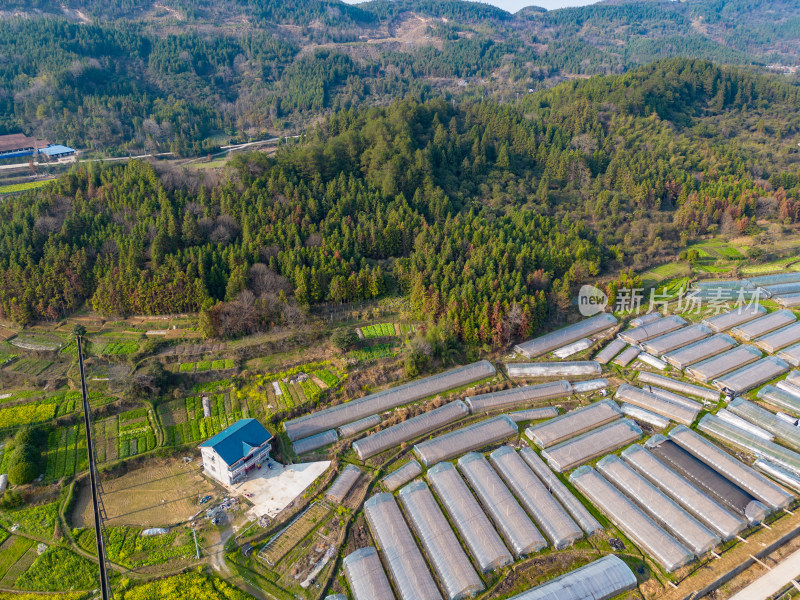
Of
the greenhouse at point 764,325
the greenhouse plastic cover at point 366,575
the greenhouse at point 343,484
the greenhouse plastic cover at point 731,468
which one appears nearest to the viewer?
the greenhouse plastic cover at point 366,575

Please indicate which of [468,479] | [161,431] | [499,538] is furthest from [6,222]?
[499,538]

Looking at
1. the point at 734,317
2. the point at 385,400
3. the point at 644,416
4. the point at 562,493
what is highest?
the point at 734,317

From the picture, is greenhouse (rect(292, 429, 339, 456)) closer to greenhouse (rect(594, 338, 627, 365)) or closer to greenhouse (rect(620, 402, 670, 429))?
greenhouse (rect(620, 402, 670, 429))

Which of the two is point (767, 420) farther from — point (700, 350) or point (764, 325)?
point (764, 325)

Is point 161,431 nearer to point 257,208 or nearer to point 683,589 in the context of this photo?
point 257,208

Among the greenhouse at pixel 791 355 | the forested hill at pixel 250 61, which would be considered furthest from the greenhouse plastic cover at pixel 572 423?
the forested hill at pixel 250 61

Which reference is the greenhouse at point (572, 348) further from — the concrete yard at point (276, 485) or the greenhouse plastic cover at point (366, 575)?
the greenhouse plastic cover at point (366, 575)

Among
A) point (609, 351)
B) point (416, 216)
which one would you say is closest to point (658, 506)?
point (609, 351)
